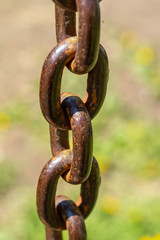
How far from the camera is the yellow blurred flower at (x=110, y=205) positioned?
126 inches

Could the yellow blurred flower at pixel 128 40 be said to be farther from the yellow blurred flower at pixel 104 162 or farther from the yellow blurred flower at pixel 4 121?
the yellow blurred flower at pixel 104 162

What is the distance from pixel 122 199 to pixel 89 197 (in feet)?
6.53

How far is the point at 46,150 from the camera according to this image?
385cm

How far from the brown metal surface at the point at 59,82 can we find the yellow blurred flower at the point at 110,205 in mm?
2006

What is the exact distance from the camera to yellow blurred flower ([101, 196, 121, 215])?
321 centimetres

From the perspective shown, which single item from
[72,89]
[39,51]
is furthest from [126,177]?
[39,51]

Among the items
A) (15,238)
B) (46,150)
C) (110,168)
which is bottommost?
(15,238)

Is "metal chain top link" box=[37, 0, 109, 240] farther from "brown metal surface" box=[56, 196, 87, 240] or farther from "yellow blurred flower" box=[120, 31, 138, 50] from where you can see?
"yellow blurred flower" box=[120, 31, 138, 50]

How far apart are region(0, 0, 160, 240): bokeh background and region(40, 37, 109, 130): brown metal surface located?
4.67ft

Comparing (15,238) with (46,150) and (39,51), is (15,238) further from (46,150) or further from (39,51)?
(39,51)

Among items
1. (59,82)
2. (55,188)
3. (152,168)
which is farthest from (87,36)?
(152,168)

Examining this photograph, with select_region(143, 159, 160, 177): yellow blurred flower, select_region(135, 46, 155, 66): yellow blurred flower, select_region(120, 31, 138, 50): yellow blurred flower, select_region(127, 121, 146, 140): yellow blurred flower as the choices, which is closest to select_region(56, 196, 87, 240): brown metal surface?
select_region(143, 159, 160, 177): yellow blurred flower

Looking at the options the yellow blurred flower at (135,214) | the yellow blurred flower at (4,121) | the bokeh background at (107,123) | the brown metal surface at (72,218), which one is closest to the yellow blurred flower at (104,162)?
the bokeh background at (107,123)

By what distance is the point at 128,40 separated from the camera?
17.4 feet
